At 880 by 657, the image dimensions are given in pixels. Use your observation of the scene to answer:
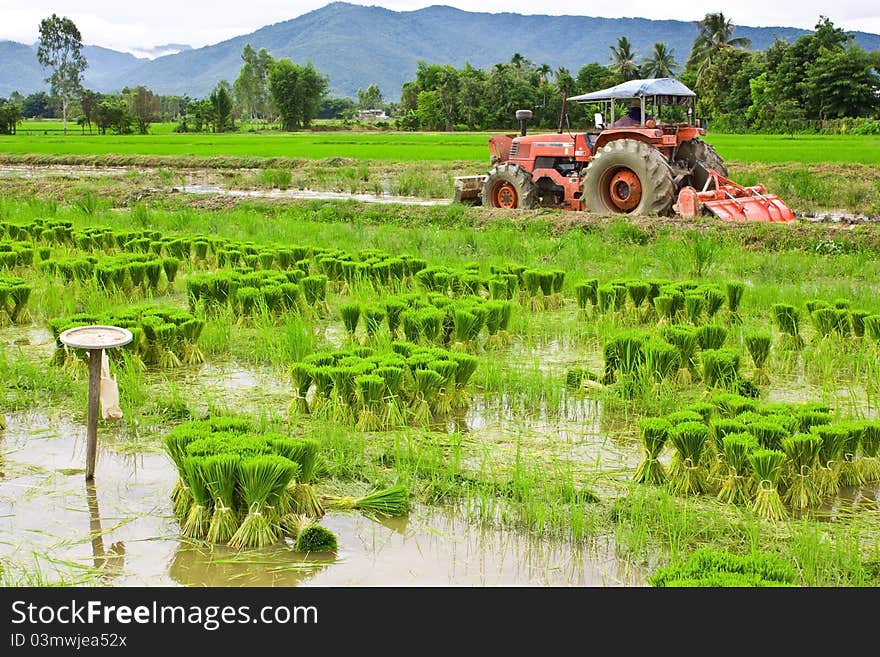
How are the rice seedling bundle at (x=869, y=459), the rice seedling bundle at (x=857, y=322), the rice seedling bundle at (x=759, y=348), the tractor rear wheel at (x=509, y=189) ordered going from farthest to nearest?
the tractor rear wheel at (x=509, y=189)
the rice seedling bundle at (x=857, y=322)
the rice seedling bundle at (x=759, y=348)
the rice seedling bundle at (x=869, y=459)

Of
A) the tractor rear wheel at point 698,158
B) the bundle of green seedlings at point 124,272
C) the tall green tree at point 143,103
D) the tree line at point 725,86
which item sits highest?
the tall green tree at point 143,103

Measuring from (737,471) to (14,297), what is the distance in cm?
656

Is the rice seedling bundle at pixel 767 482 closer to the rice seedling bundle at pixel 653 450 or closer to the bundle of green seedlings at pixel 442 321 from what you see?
the rice seedling bundle at pixel 653 450

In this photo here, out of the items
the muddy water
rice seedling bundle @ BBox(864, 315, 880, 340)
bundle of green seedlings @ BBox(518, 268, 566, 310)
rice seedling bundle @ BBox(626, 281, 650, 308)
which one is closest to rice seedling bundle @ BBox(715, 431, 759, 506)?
the muddy water

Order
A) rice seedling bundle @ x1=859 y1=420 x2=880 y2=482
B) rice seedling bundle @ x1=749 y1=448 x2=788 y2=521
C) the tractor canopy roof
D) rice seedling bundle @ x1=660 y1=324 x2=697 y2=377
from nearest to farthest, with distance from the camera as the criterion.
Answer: rice seedling bundle @ x1=749 y1=448 x2=788 y2=521, rice seedling bundle @ x1=859 y1=420 x2=880 y2=482, rice seedling bundle @ x1=660 y1=324 x2=697 y2=377, the tractor canopy roof

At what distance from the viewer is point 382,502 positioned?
431 centimetres

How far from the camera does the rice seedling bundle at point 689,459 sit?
4434 millimetres

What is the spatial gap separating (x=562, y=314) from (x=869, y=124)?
3174cm

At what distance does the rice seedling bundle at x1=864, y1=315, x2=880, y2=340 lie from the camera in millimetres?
6973

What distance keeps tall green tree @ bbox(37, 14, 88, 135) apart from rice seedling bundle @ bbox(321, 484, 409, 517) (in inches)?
3323

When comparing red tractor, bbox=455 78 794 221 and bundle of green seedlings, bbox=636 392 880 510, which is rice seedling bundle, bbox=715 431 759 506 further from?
red tractor, bbox=455 78 794 221

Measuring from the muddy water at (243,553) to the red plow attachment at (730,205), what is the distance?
9217 mm

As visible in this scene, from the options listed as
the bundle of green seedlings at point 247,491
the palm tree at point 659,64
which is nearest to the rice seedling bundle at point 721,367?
the bundle of green seedlings at point 247,491
